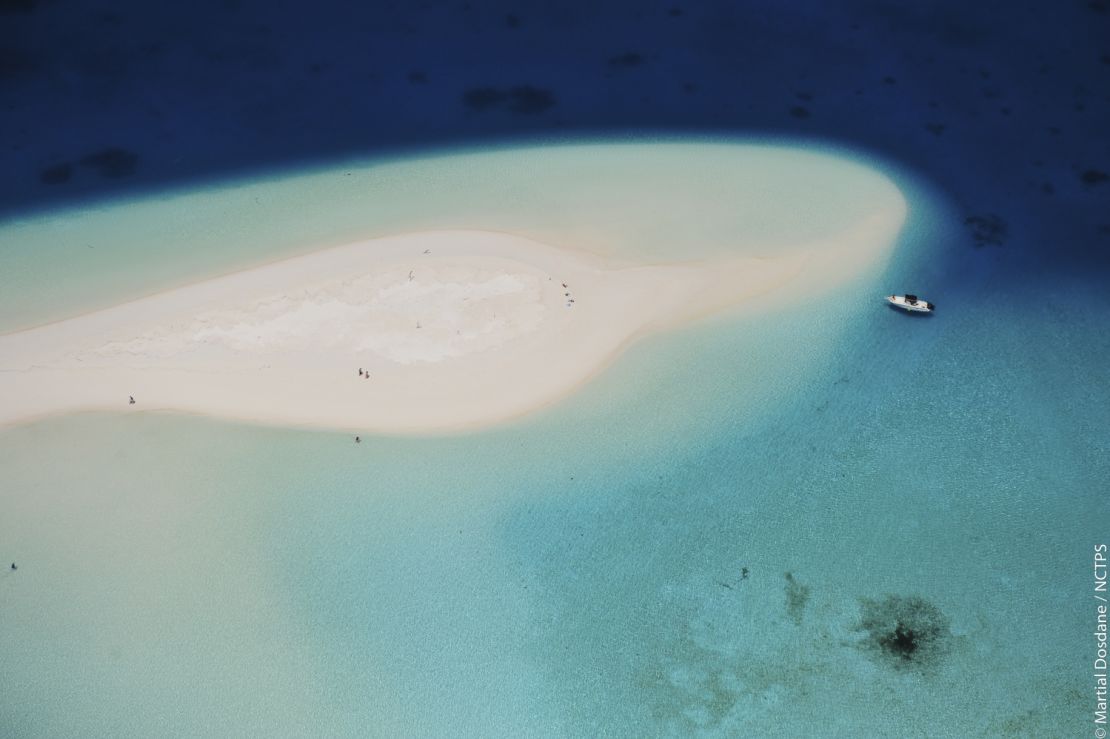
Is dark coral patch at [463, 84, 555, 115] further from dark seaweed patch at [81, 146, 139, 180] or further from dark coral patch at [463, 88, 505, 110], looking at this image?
dark seaweed patch at [81, 146, 139, 180]

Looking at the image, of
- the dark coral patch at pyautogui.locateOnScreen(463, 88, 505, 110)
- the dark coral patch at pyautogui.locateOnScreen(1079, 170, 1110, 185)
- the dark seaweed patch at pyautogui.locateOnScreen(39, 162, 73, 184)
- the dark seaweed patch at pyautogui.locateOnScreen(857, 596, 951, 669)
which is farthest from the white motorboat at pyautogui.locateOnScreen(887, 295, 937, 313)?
the dark seaweed patch at pyautogui.locateOnScreen(39, 162, 73, 184)

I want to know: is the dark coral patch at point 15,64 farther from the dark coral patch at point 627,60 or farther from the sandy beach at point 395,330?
the dark coral patch at point 627,60

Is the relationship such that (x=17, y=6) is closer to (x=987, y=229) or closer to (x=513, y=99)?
(x=513, y=99)

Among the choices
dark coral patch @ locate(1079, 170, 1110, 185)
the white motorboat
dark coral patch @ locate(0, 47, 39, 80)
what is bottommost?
the white motorboat

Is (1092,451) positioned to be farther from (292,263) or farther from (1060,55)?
(292,263)

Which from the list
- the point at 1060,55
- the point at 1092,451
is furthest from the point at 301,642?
the point at 1060,55

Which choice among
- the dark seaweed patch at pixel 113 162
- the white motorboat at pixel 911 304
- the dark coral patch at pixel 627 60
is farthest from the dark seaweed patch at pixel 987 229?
the dark seaweed patch at pixel 113 162

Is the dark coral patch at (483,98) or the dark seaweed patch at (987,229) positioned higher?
the dark coral patch at (483,98)
